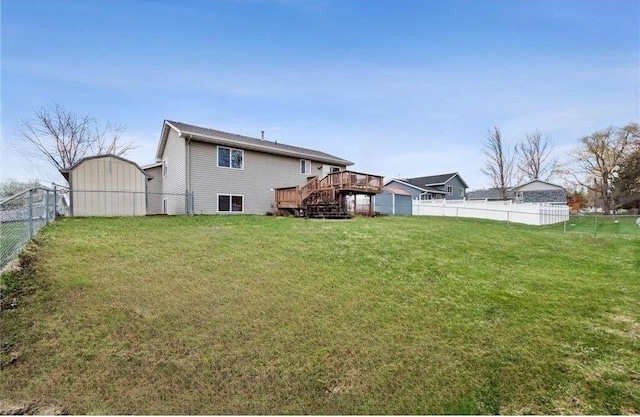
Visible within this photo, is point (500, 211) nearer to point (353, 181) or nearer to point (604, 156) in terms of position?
point (353, 181)

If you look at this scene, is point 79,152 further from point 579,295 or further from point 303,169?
point 579,295

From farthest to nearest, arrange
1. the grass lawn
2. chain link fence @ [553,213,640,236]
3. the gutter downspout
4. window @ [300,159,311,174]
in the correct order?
window @ [300,159,311,174]
chain link fence @ [553,213,640,236]
the gutter downspout
the grass lawn

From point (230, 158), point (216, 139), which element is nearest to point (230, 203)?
point (230, 158)

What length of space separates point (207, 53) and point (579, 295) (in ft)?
37.9

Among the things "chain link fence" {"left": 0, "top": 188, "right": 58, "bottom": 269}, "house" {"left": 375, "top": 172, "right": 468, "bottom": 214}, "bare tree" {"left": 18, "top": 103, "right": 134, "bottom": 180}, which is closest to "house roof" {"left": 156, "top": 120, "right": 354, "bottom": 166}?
"chain link fence" {"left": 0, "top": 188, "right": 58, "bottom": 269}

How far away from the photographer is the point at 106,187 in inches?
475

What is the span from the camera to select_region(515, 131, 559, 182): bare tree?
37.6 m

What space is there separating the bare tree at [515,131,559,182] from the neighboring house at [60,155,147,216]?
4038cm

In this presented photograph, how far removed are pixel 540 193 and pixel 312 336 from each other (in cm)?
3700

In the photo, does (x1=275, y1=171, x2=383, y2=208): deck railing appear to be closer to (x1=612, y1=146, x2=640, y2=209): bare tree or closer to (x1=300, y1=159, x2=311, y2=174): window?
(x1=300, y1=159, x2=311, y2=174): window

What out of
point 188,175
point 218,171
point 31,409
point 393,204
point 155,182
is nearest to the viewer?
point 31,409

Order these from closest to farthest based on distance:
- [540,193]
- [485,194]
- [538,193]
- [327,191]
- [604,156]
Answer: [327,191], [540,193], [538,193], [604,156], [485,194]

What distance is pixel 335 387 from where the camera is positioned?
2852 millimetres

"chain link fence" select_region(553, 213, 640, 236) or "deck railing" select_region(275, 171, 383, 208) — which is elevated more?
"deck railing" select_region(275, 171, 383, 208)
